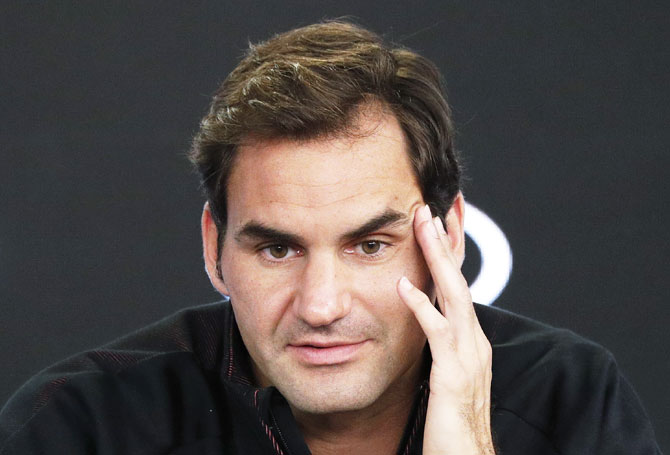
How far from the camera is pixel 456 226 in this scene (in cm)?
216

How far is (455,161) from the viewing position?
85.0 inches

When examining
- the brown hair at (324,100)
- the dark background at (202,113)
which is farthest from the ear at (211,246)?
the dark background at (202,113)

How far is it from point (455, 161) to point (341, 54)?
1.10 ft

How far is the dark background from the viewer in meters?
2.78

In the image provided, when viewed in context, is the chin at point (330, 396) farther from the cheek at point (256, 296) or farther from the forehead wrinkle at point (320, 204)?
the forehead wrinkle at point (320, 204)

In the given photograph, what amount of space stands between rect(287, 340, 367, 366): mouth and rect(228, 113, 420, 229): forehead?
0.73 ft

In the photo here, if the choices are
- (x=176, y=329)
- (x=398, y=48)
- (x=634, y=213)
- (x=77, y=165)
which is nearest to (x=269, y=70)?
(x=398, y=48)

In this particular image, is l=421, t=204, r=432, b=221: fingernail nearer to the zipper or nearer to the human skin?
the human skin

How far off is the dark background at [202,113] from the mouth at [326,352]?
1.03 meters

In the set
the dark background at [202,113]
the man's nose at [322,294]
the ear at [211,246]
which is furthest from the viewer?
the dark background at [202,113]

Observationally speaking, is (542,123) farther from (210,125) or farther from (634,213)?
(210,125)

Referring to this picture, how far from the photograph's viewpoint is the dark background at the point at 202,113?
2.78m

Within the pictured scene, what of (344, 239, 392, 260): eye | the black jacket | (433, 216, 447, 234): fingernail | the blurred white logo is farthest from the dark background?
(344, 239, 392, 260): eye

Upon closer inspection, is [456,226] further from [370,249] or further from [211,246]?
[211,246]
